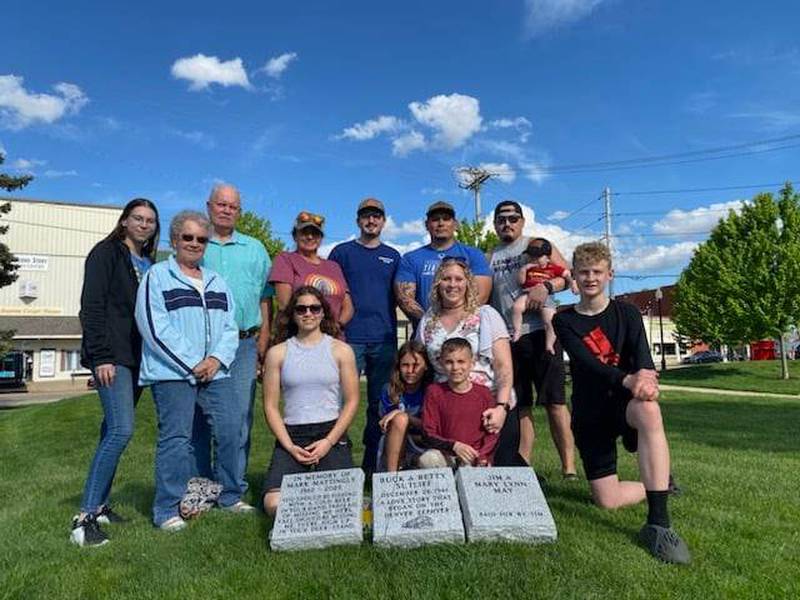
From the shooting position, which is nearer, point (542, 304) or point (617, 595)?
point (617, 595)

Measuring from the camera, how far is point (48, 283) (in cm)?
4528

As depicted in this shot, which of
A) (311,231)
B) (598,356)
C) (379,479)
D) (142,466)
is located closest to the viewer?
(379,479)

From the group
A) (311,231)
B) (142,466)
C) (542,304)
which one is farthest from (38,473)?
(542,304)

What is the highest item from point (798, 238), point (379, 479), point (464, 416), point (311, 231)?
point (798, 238)

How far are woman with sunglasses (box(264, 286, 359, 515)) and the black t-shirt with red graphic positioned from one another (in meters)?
1.63

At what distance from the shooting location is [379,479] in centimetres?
428

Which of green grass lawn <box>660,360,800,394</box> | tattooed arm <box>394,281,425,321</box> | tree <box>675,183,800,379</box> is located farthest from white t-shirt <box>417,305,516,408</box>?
tree <box>675,183,800,379</box>

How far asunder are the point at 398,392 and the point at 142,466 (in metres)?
4.41

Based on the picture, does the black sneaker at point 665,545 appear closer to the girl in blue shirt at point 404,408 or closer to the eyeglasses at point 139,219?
the girl in blue shirt at point 404,408

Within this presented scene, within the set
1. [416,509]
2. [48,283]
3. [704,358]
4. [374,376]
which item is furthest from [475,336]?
[704,358]

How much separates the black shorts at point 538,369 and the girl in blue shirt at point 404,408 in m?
1.15

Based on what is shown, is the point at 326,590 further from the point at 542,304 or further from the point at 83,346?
the point at 542,304

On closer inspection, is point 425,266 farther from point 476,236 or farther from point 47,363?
point 47,363

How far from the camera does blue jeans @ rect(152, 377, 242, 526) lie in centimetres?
471
